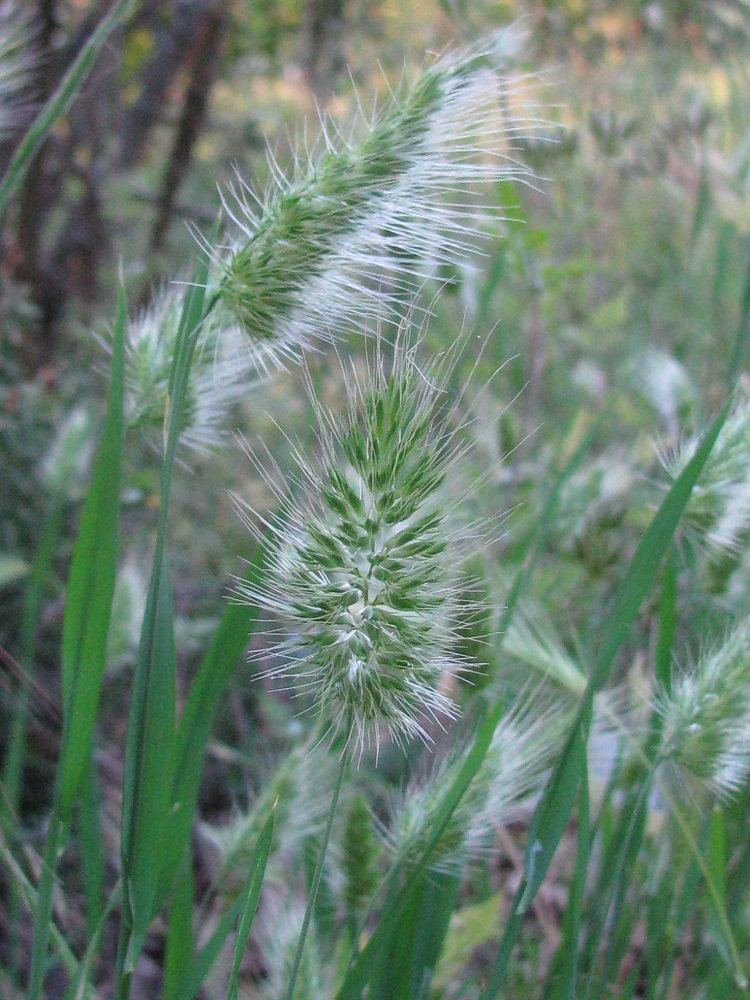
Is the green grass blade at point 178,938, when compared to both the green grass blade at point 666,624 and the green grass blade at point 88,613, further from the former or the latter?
the green grass blade at point 666,624

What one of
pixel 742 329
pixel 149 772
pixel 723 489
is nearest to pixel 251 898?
pixel 149 772

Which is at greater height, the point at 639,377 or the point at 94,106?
the point at 94,106

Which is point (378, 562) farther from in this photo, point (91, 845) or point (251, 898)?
point (91, 845)

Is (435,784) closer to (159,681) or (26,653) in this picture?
(159,681)

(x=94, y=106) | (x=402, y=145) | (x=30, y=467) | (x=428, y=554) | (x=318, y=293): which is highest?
(x=94, y=106)

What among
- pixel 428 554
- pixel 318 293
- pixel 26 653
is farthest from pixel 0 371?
pixel 428 554

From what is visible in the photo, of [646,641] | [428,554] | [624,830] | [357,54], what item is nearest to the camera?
[428,554]

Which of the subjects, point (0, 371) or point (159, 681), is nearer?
point (159, 681)
